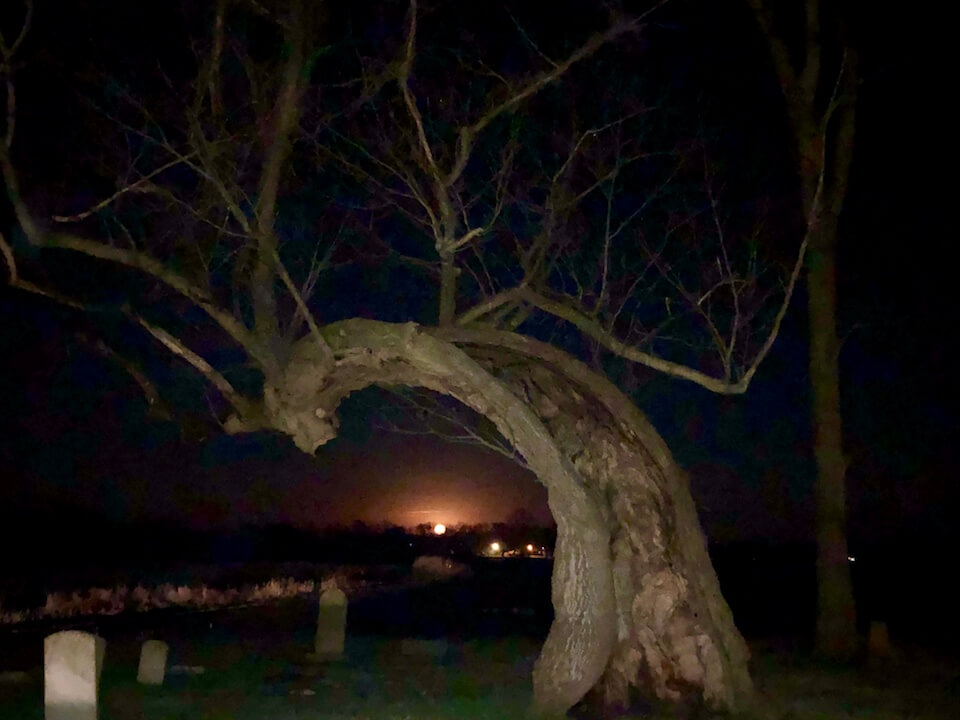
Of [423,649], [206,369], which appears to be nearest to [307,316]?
[206,369]

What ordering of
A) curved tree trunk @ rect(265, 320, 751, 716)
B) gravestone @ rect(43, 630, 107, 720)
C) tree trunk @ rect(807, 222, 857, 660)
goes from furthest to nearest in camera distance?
tree trunk @ rect(807, 222, 857, 660) → curved tree trunk @ rect(265, 320, 751, 716) → gravestone @ rect(43, 630, 107, 720)

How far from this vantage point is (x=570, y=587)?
1115cm

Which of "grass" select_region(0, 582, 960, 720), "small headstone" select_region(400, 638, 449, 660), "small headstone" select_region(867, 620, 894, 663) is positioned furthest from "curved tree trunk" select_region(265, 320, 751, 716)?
"small headstone" select_region(400, 638, 449, 660)

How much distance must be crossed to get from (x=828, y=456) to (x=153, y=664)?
390 inches

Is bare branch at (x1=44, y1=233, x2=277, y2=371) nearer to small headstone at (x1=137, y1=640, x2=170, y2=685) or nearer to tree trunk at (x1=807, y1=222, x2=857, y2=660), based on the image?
small headstone at (x1=137, y1=640, x2=170, y2=685)

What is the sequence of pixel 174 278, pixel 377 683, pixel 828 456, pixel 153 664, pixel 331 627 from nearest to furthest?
pixel 174 278 < pixel 153 664 < pixel 377 683 < pixel 331 627 < pixel 828 456

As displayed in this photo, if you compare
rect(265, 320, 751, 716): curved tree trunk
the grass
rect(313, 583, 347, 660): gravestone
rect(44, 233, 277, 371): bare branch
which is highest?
rect(44, 233, 277, 371): bare branch

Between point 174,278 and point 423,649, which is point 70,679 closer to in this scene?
point 174,278

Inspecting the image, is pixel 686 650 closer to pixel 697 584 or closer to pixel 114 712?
pixel 697 584

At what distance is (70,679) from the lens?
10086 mm

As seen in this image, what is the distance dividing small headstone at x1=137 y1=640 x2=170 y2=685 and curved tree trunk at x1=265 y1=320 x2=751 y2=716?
3137 mm

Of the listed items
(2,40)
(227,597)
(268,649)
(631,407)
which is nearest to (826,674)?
(631,407)

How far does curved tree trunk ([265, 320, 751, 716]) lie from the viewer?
1104 centimetres

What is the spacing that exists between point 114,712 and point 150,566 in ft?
108
